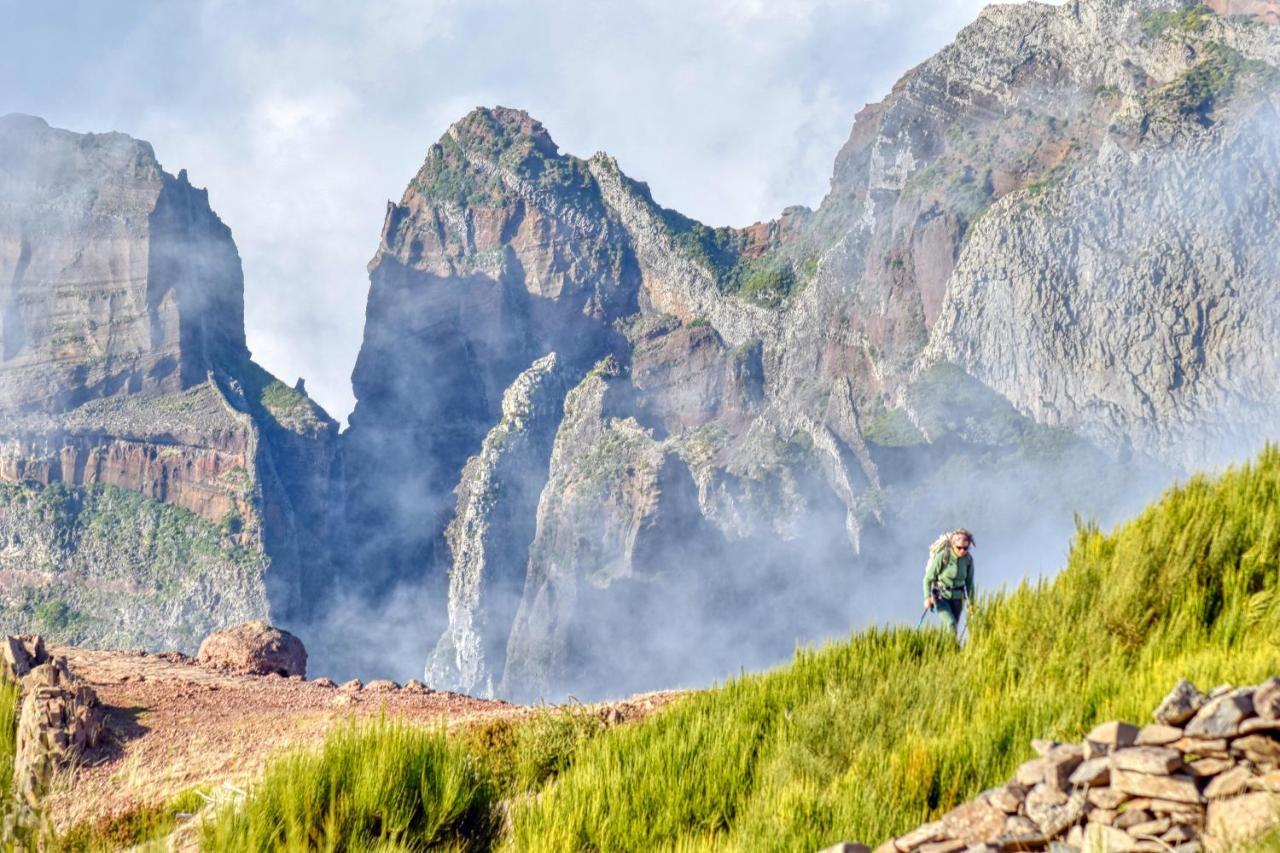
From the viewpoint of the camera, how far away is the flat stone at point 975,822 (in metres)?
6.59

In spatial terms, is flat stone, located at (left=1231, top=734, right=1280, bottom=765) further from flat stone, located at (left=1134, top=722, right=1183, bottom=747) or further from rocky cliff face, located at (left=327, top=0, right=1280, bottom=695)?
rocky cliff face, located at (left=327, top=0, right=1280, bottom=695)

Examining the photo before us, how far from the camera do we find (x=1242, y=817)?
19.1 feet

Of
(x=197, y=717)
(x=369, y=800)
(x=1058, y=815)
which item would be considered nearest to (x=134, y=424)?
(x=197, y=717)

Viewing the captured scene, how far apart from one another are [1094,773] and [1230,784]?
0.65 m

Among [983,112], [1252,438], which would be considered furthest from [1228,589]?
[983,112]

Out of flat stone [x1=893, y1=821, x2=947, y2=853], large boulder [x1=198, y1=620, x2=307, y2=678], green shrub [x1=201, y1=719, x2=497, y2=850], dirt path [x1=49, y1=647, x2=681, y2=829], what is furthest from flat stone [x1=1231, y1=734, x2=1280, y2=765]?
large boulder [x1=198, y1=620, x2=307, y2=678]

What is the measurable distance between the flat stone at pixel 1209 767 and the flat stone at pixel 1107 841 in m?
0.51

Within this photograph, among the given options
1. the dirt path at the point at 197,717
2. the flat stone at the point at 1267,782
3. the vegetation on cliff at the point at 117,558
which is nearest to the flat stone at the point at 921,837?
the flat stone at the point at 1267,782

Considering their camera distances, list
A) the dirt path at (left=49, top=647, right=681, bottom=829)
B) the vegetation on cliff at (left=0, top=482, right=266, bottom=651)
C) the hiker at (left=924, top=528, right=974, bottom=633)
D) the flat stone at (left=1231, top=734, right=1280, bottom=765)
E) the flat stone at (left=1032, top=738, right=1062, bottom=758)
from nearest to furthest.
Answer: the flat stone at (left=1231, top=734, right=1280, bottom=765)
the flat stone at (left=1032, top=738, right=1062, bottom=758)
the dirt path at (left=49, top=647, right=681, bottom=829)
the hiker at (left=924, top=528, right=974, bottom=633)
the vegetation on cliff at (left=0, top=482, right=266, bottom=651)

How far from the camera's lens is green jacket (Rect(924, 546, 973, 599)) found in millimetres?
13062

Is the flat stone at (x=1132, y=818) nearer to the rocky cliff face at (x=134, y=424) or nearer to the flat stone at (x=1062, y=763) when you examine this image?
the flat stone at (x=1062, y=763)

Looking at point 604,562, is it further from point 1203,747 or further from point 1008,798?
point 1203,747

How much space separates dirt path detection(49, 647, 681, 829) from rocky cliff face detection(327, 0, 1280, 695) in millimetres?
81392

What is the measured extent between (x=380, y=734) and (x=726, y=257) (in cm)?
15478
